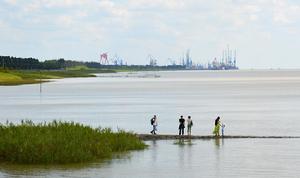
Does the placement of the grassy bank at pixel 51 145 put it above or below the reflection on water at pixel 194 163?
above

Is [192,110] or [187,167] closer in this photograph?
[187,167]

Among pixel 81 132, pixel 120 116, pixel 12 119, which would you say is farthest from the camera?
pixel 120 116

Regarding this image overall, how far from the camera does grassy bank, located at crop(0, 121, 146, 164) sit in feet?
111

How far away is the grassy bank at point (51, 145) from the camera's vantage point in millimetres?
33719

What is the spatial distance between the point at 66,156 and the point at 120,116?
37892 millimetres

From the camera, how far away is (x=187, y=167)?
3494 centimetres

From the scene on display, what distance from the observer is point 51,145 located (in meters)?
33.8

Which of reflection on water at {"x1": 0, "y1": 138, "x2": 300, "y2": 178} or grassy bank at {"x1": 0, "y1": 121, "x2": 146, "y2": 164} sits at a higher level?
grassy bank at {"x1": 0, "y1": 121, "x2": 146, "y2": 164}

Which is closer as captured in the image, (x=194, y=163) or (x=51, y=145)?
(x=51, y=145)

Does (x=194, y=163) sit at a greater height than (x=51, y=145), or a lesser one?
lesser

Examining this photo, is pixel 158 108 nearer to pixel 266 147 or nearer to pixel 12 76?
pixel 266 147

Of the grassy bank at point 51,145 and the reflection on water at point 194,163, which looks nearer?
the reflection on water at point 194,163

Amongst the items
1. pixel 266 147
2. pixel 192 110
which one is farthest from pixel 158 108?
pixel 266 147

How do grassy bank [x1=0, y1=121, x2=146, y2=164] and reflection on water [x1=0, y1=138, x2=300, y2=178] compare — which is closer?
reflection on water [x1=0, y1=138, x2=300, y2=178]
